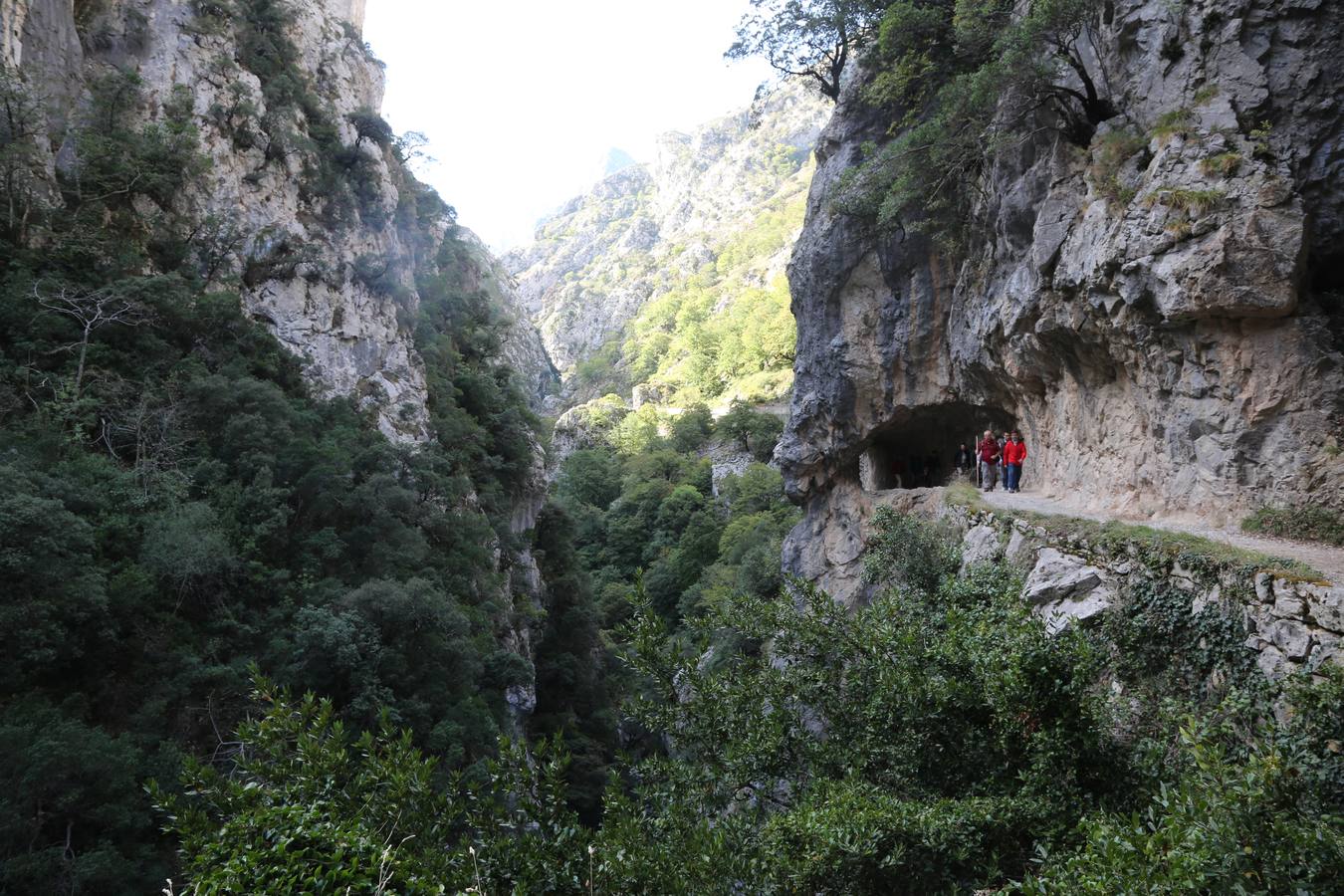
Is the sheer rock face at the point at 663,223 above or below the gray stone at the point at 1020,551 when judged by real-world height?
above

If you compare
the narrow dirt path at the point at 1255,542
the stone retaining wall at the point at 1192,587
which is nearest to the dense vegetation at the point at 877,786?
the stone retaining wall at the point at 1192,587

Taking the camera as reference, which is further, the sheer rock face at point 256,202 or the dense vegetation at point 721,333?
the dense vegetation at point 721,333

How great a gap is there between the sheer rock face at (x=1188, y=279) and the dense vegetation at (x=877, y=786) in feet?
13.4

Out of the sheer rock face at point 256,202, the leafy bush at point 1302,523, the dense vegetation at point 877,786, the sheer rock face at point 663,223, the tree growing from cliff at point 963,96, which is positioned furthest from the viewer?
the sheer rock face at point 663,223

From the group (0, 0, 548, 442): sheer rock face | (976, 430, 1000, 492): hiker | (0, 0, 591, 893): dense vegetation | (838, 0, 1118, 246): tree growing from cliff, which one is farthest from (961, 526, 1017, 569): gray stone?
(0, 0, 548, 442): sheer rock face

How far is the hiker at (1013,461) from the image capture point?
1691 cm

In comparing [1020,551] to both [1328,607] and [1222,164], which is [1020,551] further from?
[1222,164]

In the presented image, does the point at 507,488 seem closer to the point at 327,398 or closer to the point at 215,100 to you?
the point at 327,398

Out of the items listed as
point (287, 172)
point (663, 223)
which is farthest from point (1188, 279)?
point (663, 223)

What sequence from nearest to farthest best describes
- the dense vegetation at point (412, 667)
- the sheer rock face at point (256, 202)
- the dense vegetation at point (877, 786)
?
the dense vegetation at point (877, 786) < the dense vegetation at point (412, 667) < the sheer rock face at point (256, 202)

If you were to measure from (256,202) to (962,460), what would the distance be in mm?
29799

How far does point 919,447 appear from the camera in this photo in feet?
84.5

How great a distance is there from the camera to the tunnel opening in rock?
2291cm

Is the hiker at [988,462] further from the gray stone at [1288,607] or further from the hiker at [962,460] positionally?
the gray stone at [1288,607]
